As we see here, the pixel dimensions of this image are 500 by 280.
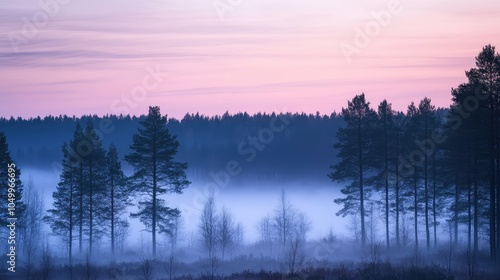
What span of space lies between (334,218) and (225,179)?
173 feet

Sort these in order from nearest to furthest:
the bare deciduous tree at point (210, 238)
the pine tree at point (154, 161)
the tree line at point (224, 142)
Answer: the bare deciduous tree at point (210, 238) → the pine tree at point (154, 161) → the tree line at point (224, 142)

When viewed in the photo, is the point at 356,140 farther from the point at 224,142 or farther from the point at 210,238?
the point at 224,142

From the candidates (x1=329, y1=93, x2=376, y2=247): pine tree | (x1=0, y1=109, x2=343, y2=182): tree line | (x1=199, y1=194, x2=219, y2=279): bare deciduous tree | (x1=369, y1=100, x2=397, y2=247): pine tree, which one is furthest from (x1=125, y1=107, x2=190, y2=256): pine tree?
(x1=0, y1=109, x2=343, y2=182): tree line

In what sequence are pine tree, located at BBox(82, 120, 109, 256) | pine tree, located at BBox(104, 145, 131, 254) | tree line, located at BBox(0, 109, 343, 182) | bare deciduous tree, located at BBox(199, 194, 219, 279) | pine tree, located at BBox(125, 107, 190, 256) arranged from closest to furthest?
bare deciduous tree, located at BBox(199, 194, 219, 279), pine tree, located at BBox(125, 107, 190, 256), pine tree, located at BBox(82, 120, 109, 256), pine tree, located at BBox(104, 145, 131, 254), tree line, located at BBox(0, 109, 343, 182)

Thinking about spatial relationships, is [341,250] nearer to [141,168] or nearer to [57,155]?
[141,168]

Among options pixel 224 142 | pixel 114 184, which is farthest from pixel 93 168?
pixel 224 142

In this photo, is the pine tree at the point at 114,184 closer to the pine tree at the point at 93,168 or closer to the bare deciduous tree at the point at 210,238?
the pine tree at the point at 93,168

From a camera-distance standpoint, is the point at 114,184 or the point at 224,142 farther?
the point at 224,142

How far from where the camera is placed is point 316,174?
447 ft

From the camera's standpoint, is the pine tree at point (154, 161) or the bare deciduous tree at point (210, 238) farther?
the pine tree at point (154, 161)

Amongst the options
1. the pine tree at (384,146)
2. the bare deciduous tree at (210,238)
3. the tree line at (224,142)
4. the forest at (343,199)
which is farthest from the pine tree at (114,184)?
the tree line at (224,142)

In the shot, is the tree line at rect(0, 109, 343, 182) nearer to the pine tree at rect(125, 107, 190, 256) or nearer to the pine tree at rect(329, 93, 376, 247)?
the pine tree at rect(329, 93, 376, 247)

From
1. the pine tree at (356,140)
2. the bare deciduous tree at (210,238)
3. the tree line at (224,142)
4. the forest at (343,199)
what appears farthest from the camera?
the tree line at (224,142)

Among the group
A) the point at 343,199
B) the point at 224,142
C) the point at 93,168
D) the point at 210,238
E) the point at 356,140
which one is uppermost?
the point at 224,142
